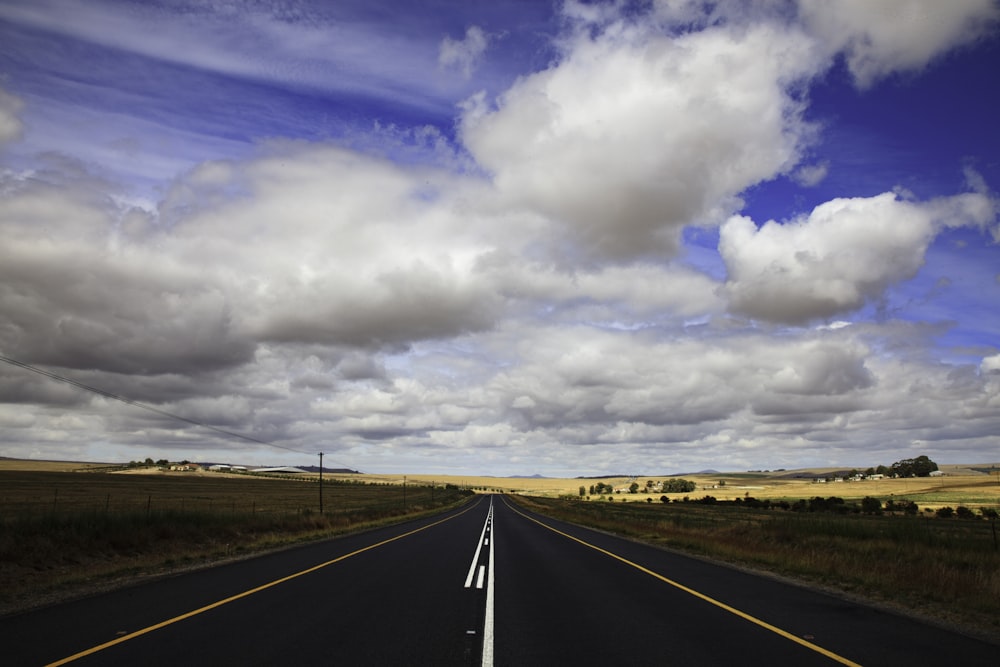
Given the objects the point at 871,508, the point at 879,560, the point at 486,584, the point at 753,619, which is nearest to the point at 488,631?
the point at 753,619

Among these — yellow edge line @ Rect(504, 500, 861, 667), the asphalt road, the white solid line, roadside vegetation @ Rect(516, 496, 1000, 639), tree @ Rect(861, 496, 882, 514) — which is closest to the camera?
the white solid line

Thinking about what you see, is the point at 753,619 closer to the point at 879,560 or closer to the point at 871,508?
the point at 879,560

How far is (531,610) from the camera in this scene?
11250mm

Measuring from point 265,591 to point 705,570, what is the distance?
11.8m

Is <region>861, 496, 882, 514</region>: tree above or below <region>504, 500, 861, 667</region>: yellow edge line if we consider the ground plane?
below

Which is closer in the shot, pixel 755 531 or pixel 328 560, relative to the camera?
pixel 328 560

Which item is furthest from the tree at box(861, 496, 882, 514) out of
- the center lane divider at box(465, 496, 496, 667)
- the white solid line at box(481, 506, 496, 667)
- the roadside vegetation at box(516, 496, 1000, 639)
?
the white solid line at box(481, 506, 496, 667)

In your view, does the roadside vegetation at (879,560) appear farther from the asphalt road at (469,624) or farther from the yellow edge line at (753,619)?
the yellow edge line at (753,619)

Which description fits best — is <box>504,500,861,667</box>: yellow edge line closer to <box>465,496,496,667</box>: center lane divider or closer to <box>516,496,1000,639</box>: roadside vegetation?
<box>516,496,1000,639</box>: roadside vegetation

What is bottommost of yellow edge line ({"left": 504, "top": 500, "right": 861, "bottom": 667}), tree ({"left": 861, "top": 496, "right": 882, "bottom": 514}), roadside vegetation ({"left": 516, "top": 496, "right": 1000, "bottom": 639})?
tree ({"left": 861, "top": 496, "right": 882, "bottom": 514})

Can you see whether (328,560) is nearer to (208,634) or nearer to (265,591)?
(265,591)

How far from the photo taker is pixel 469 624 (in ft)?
32.3

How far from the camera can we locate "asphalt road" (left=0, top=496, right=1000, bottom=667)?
789 cm

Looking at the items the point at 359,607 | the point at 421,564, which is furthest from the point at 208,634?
the point at 421,564
